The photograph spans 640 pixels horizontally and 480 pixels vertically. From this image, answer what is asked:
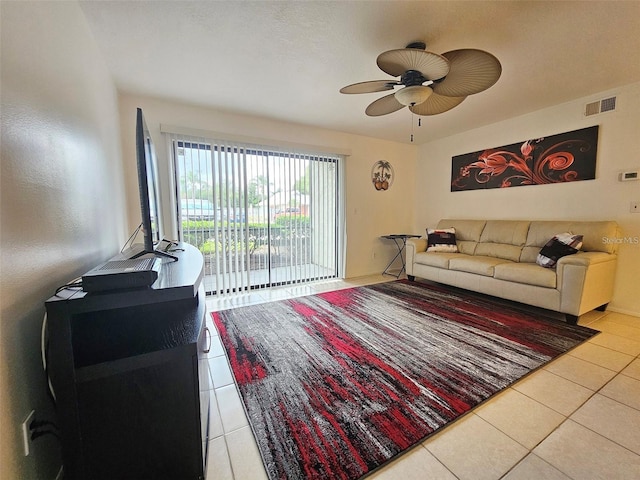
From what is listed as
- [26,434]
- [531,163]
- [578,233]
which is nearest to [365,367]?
[26,434]

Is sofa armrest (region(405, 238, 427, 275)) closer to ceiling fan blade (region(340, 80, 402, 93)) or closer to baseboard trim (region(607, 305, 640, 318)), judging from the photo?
baseboard trim (region(607, 305, 640, 318))

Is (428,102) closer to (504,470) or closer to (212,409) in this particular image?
(504,470)

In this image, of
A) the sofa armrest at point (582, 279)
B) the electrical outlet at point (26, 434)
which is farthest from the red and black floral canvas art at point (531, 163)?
the electrical outlet at point (26, 434)

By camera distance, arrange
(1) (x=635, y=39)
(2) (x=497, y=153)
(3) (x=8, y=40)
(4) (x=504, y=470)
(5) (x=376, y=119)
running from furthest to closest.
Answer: (2) (x=497, y=153) → (5) (x=376, y=119) → (1) (x=635, y=39) → (4) (x=504, y=470) → (3) (x=8, y=40)

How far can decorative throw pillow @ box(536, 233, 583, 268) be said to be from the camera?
2.73 m

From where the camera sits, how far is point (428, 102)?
220cm

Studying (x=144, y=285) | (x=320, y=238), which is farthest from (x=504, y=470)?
(x=320, y=238)

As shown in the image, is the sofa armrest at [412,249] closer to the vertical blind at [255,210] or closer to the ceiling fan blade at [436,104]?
the vertical blind at [255,210]

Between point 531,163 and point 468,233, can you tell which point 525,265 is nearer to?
point 468,233

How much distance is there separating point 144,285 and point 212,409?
96 centimetres

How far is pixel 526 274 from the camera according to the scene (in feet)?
9.20

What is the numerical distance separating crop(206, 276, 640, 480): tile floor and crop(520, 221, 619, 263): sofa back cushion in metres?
1.36

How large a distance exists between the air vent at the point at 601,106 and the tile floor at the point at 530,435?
100 inches

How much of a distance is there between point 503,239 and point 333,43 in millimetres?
3194
